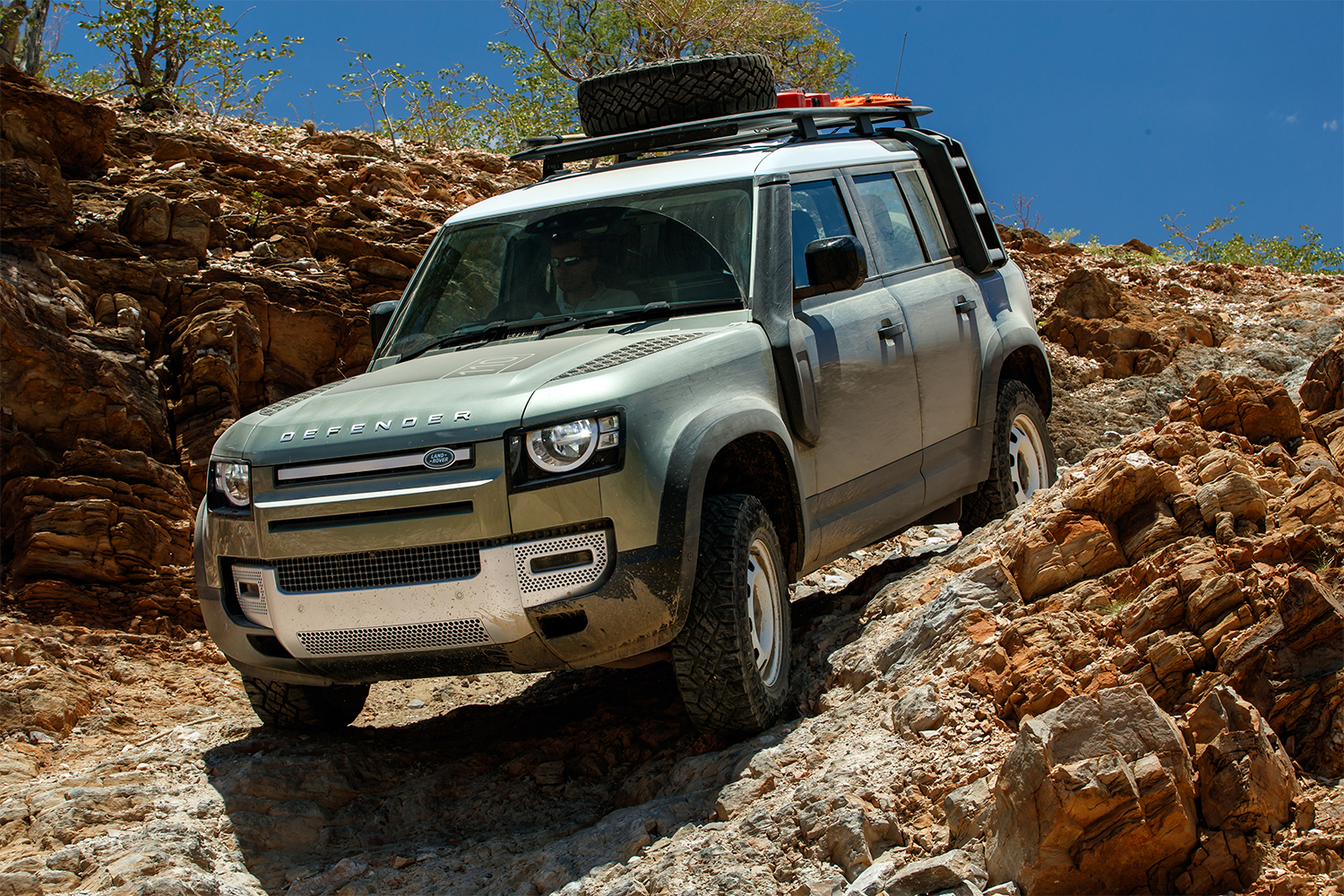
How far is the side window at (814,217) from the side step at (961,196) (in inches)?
47.5

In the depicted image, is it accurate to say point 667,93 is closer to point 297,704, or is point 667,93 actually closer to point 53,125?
point 297,704

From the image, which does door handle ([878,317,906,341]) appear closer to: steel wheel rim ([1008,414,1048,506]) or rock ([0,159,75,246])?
steel wheel rim ([1008,414,1048,506])

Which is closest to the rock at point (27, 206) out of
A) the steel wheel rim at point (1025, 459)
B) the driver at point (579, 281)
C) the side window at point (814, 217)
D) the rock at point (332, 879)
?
the driver at point (579, 281)

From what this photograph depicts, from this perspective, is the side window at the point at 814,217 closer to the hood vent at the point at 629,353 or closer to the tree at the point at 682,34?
the hood vent at the point at 629,353

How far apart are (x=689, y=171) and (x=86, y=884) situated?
3.57m

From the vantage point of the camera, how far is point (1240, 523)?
4.58 m

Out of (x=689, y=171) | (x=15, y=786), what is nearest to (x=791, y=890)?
(x=689, y=171)

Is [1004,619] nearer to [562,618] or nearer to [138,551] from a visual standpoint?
[562,618]

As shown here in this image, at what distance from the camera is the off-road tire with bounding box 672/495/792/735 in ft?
14.5

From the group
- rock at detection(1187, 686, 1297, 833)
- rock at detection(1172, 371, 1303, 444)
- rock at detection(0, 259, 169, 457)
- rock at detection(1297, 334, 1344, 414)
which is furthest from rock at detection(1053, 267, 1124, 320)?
rock at detection(1187, 686, 1297, 833)

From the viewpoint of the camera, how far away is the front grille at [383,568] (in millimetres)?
4184

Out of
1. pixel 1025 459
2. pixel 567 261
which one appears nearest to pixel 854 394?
pixel 567 261

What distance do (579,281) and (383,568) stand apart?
68.0 inches

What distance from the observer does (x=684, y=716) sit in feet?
17.5
